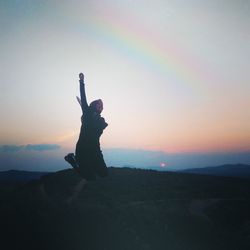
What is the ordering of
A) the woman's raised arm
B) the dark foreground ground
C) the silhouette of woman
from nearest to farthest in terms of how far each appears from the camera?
the dark foreground ground → the woman's raised arm → the silhouette of woman

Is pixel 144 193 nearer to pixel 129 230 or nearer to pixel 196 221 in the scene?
pixel 196 221

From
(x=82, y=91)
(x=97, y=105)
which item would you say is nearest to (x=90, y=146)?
(x=97, y=105)

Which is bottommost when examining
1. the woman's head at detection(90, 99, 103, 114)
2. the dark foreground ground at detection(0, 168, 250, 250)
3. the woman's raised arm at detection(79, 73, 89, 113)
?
the dark foreground ground at detection(0, 168, 250, 250)

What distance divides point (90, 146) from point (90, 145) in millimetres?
24

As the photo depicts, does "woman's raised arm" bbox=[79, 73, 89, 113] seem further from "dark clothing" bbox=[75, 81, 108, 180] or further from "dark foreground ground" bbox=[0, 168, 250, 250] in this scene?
"dark foreground ground" bbox=[0, 168, 250, 250]

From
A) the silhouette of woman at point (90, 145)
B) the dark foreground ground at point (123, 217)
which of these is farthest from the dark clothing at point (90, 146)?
the dark foreground ground at point (123, 217)

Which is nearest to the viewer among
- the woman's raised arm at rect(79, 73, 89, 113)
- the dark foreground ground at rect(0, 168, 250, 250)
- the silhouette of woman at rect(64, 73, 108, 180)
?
the dark foreground ground at rect(0, 168, 250, 250)

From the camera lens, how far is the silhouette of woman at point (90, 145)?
718cm

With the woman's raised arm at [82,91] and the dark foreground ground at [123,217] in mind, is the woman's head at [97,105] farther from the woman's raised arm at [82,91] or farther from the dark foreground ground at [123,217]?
the dark foreground ground at [123,217]

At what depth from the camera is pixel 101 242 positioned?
20.2ft

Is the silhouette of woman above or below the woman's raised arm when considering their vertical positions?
below

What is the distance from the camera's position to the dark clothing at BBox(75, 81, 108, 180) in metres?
7.19

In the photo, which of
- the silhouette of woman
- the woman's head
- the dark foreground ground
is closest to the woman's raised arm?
the silhouette of woman

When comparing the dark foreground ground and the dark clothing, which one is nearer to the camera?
the dark foreground ground
